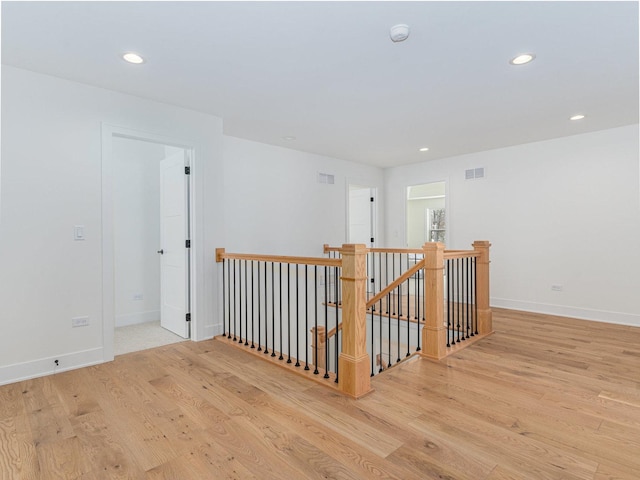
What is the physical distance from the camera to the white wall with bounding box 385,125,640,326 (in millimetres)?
4234

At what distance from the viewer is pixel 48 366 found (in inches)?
110

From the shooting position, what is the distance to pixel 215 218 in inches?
151

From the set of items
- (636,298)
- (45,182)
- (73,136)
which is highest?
(73,136)

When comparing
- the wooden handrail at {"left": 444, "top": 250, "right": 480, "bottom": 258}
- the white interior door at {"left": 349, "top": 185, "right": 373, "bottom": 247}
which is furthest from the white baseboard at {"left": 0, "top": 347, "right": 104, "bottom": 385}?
the white interior door at {"left": 349, "top": 185, "right": 373, "bottom": 247}

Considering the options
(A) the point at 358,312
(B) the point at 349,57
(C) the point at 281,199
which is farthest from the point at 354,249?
(C) the point at 281,199

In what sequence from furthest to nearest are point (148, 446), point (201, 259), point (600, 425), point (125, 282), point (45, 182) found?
point (125, 282) → point (201, 259) → point (45, 182) → point (600, 425) → point (148, 446)

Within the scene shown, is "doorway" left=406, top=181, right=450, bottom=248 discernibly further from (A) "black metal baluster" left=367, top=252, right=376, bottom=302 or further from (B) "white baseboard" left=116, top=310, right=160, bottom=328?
(B) "white baseboard" left=116, top=310, right=160, bottom=328

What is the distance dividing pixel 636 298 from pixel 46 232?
633 centimetres

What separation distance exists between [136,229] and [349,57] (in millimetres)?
3631

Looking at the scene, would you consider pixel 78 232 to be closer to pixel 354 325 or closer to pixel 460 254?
pixel 354 325

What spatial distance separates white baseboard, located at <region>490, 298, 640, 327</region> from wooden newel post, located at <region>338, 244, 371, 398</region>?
3.69 meters

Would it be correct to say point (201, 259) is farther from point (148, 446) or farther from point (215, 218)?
point (148, 446)

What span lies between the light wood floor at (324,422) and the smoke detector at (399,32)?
242 centimetres

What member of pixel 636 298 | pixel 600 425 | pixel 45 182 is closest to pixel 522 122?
pixel 636 298
